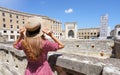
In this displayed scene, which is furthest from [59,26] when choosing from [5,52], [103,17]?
[5,52]

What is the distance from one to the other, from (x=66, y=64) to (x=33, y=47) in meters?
0.50

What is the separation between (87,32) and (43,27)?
58941mm

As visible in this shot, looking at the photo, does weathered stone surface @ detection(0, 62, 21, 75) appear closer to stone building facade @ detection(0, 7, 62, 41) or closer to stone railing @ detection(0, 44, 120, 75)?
stone railing @ detection(0, 44, 120, 75)

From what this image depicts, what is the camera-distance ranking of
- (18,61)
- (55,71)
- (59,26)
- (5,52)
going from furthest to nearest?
1. (59,26)
2. (5,52)
3. (18,61)
4. (55,71)

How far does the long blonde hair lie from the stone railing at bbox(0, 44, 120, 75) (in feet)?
1.22

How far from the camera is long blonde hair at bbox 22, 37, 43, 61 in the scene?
1570mm

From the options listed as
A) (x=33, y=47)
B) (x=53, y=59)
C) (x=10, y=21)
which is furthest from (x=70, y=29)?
(x=33, y=47)

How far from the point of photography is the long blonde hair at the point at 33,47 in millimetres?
1570

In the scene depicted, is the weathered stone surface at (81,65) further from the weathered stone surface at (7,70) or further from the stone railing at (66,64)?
the weathered stone surface at (7,70)

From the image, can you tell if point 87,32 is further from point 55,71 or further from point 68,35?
point 55,71

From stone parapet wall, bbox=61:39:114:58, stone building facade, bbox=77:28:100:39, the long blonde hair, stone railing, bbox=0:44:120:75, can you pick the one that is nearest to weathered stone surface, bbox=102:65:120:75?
stone railing, bbox=0:44:120:75

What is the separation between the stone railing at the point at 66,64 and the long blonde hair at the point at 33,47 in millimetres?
373

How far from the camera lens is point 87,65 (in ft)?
4.79

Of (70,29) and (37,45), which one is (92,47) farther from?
(70,29)
